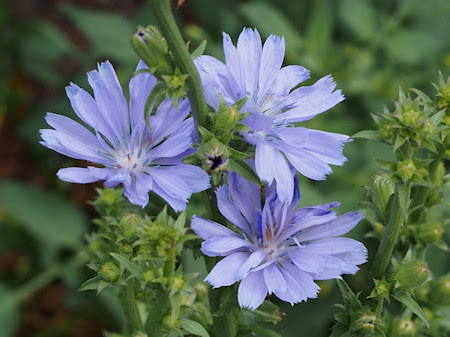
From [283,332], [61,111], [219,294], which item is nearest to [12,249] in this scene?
[61,111]

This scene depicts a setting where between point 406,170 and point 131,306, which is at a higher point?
point 406,170

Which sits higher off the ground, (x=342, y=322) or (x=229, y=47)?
(x=229, y=47)

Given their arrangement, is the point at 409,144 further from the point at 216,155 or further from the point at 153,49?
the point at 153,49

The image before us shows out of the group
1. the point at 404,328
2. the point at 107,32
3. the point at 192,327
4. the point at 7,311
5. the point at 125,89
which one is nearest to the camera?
the point at 192,327

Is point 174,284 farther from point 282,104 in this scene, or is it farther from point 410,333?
point 410,333

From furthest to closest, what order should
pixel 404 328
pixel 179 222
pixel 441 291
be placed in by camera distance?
pixel 441 291 < pixel 404 328 < pixel 179 222

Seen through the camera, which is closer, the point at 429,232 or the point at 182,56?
the point at 182,56

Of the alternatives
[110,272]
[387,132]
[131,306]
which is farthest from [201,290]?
[387,132]

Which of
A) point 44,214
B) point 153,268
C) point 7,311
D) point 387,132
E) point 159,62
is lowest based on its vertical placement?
point 7,311
